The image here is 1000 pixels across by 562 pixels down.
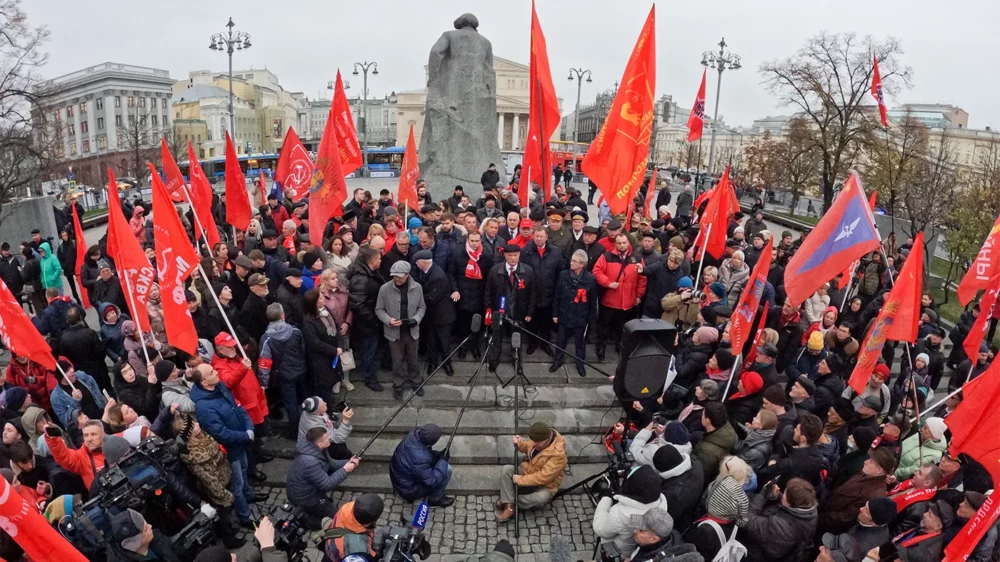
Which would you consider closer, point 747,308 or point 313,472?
point 313,472

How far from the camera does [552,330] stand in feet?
30.2

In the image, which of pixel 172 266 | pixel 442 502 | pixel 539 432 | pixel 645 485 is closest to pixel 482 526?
pixel 442 502

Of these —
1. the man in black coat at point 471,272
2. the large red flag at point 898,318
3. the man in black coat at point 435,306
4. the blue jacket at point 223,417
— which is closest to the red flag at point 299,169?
the man in black coat at point 471,272

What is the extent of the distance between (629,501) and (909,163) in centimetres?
2739

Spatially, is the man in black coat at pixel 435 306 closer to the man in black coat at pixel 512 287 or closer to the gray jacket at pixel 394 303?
the gray jacket at pixel 394 303

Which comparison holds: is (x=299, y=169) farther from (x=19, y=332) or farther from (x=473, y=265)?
(x=19, y=332)

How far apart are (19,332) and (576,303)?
6145 mm

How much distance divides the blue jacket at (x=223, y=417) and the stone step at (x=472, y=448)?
1.46 meters

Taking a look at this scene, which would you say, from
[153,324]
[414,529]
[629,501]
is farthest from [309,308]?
[629,501]

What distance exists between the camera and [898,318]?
6.12 m

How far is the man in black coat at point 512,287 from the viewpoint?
7.98 m

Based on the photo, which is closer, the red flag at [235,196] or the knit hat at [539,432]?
the knit hat at [539,432]

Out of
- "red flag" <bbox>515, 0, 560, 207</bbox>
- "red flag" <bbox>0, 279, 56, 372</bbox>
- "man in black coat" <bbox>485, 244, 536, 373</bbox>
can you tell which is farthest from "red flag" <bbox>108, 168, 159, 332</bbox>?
"red flag" <bbox>515, 0, 560, 207</bbox>

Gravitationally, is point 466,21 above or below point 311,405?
above
